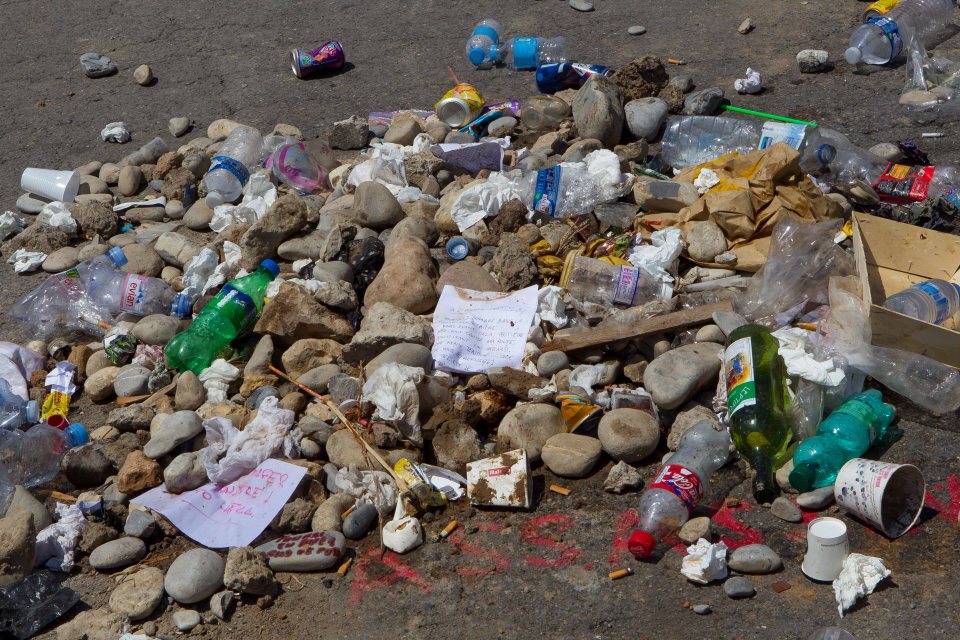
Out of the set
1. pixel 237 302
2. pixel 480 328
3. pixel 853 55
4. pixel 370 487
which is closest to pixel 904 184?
pixel 853 55

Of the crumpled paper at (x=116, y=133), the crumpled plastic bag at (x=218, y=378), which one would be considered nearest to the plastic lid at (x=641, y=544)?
the crumpled plastic bag at (x=218, y=378)

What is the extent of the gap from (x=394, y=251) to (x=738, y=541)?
216 centimetres

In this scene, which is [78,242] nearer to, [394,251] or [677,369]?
[394,251]

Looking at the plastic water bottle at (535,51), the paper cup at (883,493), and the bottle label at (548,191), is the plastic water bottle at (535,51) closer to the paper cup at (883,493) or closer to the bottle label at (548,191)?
the bottle label at (548,191)

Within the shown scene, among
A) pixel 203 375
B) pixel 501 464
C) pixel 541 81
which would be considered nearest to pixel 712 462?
pixel 501 464

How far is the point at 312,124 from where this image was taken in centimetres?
603

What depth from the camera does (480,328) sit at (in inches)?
152

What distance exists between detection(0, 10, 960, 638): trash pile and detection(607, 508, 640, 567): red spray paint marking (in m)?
0.08

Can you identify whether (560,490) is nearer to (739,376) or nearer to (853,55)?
(739,376)

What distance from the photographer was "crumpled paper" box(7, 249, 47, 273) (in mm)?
4992

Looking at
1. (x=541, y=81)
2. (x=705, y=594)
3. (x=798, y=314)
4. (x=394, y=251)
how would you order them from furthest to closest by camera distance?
(x=541, y=81), (x=394, y=251), (x=798, y=314), (x=705, y=594)

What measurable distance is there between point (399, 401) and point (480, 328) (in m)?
0.61

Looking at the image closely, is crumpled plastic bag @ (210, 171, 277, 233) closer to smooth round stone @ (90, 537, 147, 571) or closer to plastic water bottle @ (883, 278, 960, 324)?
smooth round stone @ (90, 537, 147, 571)

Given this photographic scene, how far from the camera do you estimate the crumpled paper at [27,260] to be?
4.99m
